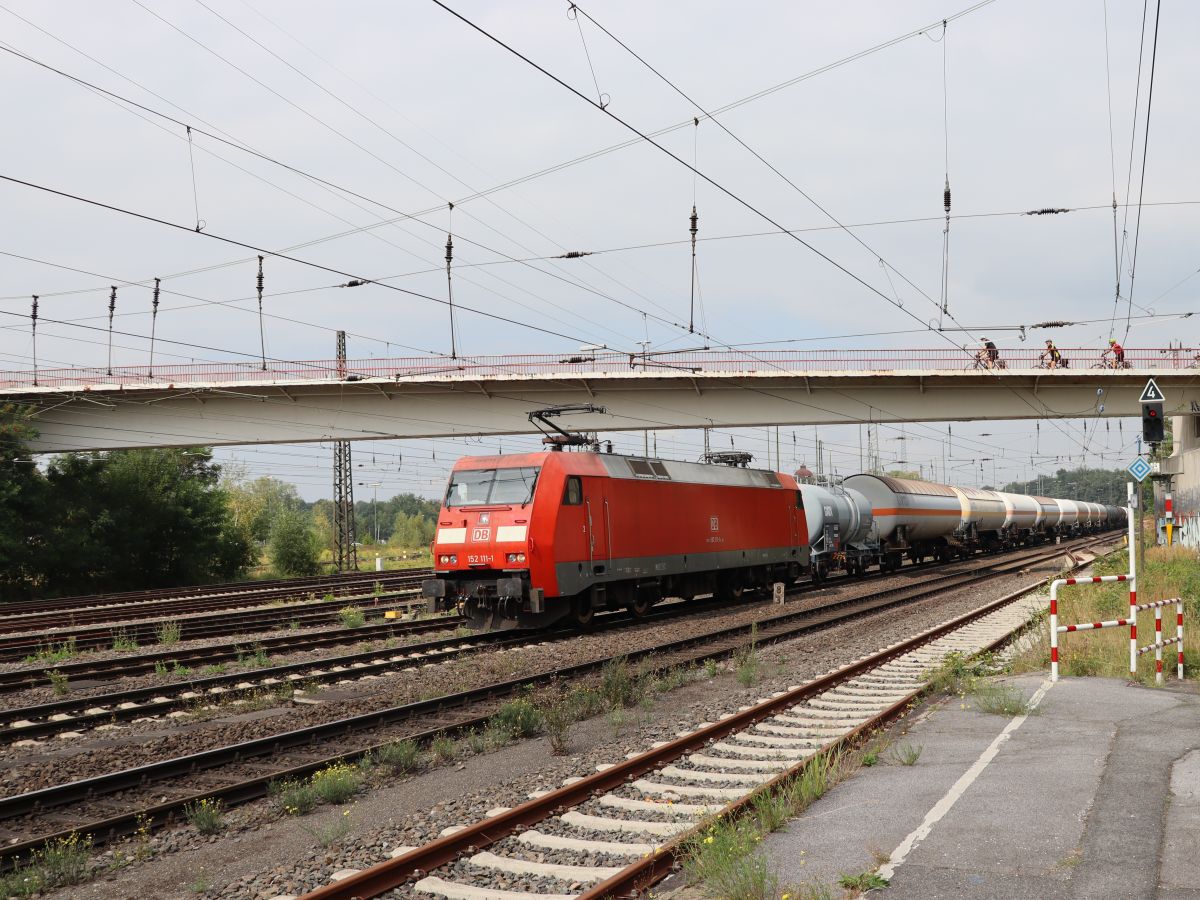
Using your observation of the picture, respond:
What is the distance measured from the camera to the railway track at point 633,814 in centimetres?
604

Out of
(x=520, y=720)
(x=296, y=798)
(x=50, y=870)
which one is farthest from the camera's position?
(x=520, y=720)

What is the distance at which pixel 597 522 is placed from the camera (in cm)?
1875

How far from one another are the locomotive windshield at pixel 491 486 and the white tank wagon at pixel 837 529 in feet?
40.9

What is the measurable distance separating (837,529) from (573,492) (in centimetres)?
1563

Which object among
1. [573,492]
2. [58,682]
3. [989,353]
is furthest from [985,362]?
[58,682]

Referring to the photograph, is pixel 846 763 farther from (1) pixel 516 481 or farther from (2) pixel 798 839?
(1) pixel 516 481

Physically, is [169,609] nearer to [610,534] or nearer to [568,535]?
[610,534]

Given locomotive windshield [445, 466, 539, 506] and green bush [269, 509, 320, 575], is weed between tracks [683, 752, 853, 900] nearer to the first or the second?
locomotive windshield [445, 466, 539, 506]

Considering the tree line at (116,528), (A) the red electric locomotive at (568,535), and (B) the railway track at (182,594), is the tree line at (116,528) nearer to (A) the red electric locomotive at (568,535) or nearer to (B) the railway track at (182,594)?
(B) the railway track at (182,594)

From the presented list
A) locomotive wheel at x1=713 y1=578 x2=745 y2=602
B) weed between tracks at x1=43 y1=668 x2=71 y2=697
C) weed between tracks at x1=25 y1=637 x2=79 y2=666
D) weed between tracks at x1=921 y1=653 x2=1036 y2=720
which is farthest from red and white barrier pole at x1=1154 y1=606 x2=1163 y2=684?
weed between tracks at x1=25 y1=637 x2=79 y2=666

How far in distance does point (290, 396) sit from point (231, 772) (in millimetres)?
29683

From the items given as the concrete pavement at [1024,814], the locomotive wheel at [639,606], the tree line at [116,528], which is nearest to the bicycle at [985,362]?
the locomotive wheel at [639,606]

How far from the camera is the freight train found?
17547 millimetres

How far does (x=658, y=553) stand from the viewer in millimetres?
20797
